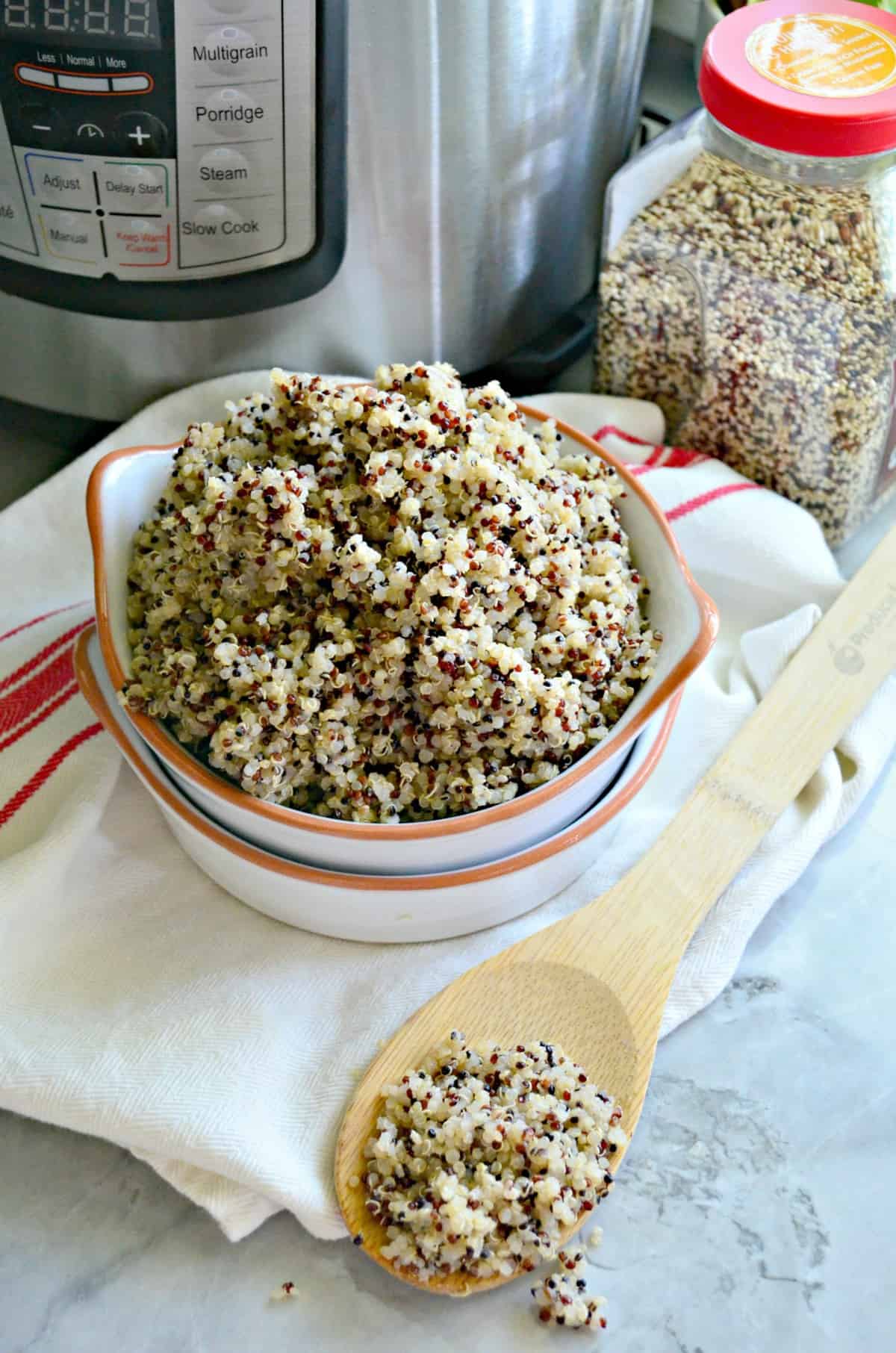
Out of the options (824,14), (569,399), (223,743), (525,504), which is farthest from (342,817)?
(824,14)

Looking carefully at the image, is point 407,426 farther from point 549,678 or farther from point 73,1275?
point 73,1275

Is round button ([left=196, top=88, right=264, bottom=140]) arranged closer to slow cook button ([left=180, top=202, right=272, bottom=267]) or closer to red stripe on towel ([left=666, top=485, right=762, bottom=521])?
slow cook button ([left=180, top=202, right=272, bottom=267])

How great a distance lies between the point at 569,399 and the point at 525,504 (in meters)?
0.36

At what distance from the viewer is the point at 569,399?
3.22 ft

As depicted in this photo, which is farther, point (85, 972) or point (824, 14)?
point (824, 14)

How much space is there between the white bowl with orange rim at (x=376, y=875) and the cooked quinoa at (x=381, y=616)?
38 millimetres

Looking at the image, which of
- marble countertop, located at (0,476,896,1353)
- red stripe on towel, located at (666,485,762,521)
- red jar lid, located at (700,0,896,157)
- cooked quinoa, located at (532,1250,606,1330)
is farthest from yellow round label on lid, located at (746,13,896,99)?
cooked quinoa, located at (532,1250,606,1330)

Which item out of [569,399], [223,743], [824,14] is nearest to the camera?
[223,743]

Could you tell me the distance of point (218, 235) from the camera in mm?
783

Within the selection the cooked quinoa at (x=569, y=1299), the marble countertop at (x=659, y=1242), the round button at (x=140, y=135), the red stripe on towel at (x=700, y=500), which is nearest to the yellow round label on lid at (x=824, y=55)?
the red stripe on towel at (x=700, y=500)

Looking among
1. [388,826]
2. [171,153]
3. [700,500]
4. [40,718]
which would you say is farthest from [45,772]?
[700,500]

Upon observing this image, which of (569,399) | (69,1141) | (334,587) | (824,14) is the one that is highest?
(824,14)

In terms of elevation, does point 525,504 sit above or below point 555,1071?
above

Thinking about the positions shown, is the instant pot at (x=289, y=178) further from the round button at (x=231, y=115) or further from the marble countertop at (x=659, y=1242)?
the marble countertop at (x=659, y=1242)
